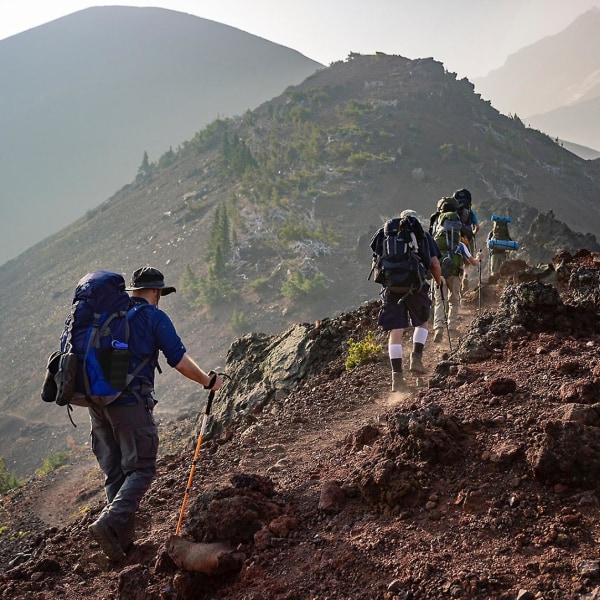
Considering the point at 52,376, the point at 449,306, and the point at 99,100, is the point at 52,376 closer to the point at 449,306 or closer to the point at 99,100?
the point at 449,306

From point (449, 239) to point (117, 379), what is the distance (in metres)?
5.61

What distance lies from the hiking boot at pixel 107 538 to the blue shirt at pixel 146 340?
796 mm

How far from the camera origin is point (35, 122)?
143125 millimetres

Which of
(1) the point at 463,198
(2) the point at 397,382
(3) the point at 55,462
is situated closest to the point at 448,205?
(1) the point at 463,198

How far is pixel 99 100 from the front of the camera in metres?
155

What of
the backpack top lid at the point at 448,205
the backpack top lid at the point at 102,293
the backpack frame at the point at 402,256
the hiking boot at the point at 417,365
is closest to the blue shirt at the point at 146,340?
the backpack top lid at the point at 102,293

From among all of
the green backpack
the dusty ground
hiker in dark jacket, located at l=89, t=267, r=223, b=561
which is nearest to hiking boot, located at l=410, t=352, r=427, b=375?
the dusty ground

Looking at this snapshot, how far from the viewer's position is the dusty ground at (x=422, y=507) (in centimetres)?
276

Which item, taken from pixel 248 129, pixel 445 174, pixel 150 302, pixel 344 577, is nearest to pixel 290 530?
pixel 344 577

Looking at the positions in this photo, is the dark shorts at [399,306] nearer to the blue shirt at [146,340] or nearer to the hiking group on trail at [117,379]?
the hiking group on trail at [117,379]

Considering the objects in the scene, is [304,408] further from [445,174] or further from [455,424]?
[445,174]

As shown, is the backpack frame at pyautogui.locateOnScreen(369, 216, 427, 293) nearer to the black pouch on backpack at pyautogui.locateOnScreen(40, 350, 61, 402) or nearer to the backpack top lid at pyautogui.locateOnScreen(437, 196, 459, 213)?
the backpack top lid at pyautogui.locateOnScreen(437, 196, 459, 213)

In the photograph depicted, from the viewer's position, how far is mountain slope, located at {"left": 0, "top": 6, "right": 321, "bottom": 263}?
411 ft

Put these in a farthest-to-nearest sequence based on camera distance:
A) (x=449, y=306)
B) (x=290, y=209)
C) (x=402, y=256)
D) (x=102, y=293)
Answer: (x=290, y=209), (x=449, y=306), (x=402, y=256), (x=102, y=293)
